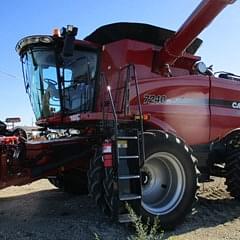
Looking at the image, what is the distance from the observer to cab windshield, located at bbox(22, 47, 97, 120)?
8367mm

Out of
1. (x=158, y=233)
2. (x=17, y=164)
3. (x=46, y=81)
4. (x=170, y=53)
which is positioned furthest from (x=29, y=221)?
(x=170, y=53)

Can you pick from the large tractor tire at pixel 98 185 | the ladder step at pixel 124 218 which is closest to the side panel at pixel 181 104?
the large tractor tire at pixel 98 185

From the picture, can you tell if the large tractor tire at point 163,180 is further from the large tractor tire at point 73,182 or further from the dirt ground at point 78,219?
the large tractor tire at point 73,182

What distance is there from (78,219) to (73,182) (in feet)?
7.74

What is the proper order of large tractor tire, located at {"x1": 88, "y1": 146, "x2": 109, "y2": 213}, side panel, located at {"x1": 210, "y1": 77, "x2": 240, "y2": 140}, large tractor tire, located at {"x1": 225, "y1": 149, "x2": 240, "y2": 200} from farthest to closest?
side panel, located at {"x1": 210, "y1": 77, "x2": 240, "y2": 140} → large tractor tire, located at {"x1": 225, "y1": 149, "x2": 240, "y2": 200} → large tractor tire, located at {"x1": 88, "y1": 146, "x2": 109, "y2": 213}

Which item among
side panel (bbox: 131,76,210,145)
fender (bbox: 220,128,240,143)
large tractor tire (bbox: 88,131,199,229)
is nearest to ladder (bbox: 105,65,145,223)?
large tractor tire (bbox: 88,131,199,229)

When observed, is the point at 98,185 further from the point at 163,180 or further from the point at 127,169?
the point at 163,180

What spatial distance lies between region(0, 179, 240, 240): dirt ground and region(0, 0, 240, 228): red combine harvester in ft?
1.13

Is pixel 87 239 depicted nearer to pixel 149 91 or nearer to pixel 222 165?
pixel 149 91

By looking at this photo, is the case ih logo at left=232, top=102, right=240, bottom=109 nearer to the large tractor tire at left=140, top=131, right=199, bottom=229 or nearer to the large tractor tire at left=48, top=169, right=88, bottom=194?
the large tractor tire at left=140, top=131, right=199, bottom=229

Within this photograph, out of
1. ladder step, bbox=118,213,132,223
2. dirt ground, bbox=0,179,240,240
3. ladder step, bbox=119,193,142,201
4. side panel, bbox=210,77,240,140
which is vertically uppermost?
side panel, bbox=210,77,240,140

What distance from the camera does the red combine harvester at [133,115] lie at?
7.09 metres

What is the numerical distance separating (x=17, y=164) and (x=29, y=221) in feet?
3.28

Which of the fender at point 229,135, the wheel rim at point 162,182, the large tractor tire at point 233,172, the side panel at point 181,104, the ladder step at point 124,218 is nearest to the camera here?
the ladder step at point 124,218
